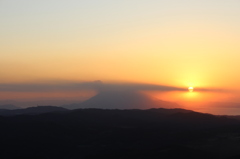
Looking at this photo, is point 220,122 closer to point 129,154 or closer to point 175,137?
point 175,137

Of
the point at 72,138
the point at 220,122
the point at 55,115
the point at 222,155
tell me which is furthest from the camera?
the point at 55,115

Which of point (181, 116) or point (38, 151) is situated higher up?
point (181, 116)

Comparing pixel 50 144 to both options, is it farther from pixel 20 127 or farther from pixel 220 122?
pixel 220 122

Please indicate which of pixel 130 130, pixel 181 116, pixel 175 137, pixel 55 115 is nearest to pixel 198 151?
pixel 175 137

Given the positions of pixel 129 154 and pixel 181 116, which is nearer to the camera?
pixel 129 154

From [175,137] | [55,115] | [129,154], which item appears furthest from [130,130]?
[55,115]

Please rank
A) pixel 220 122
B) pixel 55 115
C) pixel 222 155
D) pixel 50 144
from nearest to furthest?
pixel 222 155, pixel 50 144, pixel 220 122, pixel 55 115
